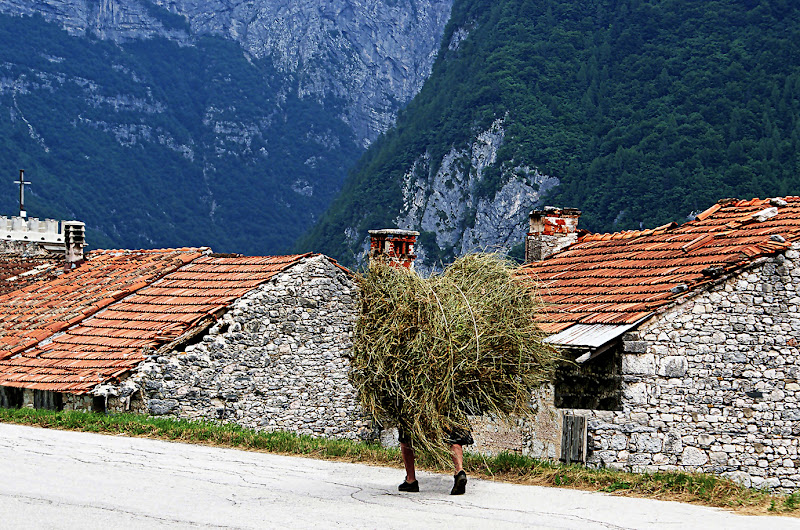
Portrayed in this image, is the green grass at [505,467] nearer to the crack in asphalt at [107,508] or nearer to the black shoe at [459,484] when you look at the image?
the black shoe at [459,484]

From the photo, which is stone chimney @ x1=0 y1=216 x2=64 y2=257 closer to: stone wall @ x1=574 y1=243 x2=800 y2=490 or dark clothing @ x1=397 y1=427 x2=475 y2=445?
stone wall @ x1=574 y1=243 x2=800 y2=490

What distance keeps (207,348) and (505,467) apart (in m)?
10.6

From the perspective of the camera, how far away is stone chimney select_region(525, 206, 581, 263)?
841 inches

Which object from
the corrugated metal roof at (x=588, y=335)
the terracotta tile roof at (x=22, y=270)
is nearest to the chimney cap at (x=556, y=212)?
the corrugated metal roof at (x=588, y=335)

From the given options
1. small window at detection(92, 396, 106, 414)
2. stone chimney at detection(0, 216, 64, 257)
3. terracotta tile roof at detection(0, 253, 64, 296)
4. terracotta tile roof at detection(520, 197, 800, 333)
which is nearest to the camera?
terracotta tile roof at detection(520, 197, 800, 333)

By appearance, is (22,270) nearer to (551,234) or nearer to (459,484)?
(551,234)

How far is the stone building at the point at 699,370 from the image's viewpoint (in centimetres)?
1371

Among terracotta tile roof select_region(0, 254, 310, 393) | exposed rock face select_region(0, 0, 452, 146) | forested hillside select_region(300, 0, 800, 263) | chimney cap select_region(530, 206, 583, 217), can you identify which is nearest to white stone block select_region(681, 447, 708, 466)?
chimney cap select_region(530, 206, 583, 217)

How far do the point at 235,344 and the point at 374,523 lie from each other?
12959mm

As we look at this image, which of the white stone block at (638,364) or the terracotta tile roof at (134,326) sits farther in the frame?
the terracotta tile roof at (134,326)

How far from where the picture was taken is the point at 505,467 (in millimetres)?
10375

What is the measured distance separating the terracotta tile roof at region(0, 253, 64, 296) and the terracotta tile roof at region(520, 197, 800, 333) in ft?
53.4

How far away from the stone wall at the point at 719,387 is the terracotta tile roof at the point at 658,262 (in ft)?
0.96

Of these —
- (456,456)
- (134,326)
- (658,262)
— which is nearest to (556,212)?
(658,262)
